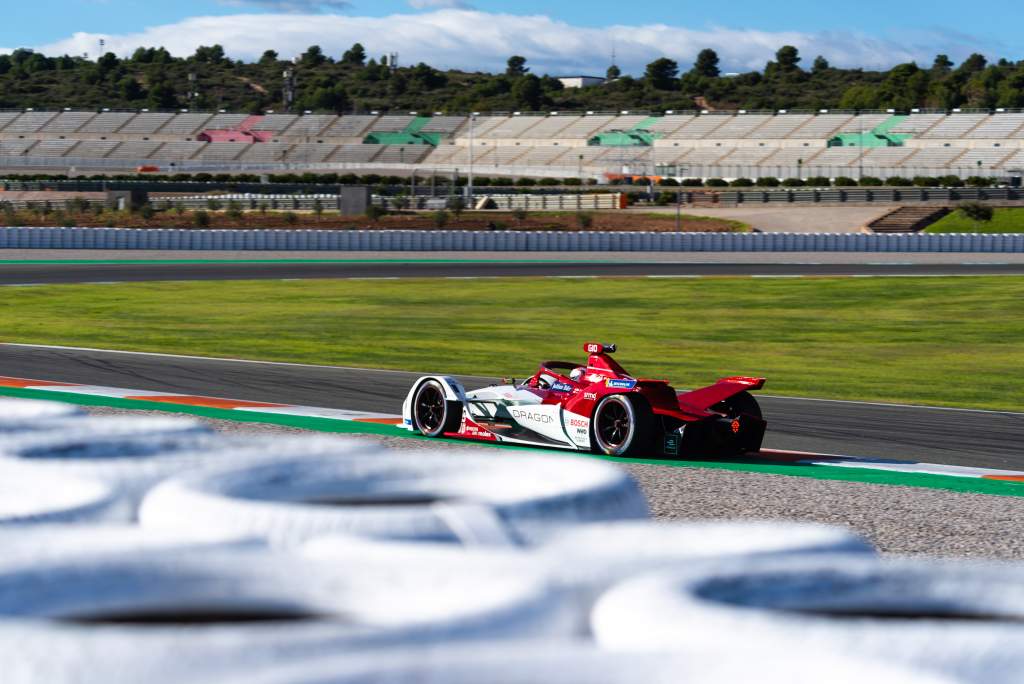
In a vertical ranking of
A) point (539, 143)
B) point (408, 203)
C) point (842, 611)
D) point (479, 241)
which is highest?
point (539, 143)

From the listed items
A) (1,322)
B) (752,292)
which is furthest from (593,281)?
(1,322)

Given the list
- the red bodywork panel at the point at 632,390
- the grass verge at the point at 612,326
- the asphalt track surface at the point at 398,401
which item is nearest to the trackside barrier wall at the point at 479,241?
the grass verge at the point at 612,326

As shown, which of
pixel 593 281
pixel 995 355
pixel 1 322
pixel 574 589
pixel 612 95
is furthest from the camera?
pixel 612 95

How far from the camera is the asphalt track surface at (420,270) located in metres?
37.2

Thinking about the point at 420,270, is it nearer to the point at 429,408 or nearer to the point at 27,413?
the point at 429,408

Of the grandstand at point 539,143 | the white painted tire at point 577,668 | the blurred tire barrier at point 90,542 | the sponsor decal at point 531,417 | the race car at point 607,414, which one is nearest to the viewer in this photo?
the white painted tire at point 577,668

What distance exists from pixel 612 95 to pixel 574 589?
171 m

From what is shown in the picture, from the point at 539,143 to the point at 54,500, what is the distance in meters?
120

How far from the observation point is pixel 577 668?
11.7ft

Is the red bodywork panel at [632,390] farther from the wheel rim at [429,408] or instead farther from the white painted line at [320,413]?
the white painted line at [320,413]

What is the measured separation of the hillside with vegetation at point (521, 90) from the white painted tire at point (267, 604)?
137m

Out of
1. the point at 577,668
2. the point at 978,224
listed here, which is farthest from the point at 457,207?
the point at 577,668

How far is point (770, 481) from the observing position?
1003 cm

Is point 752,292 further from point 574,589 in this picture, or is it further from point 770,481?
point 574,589
